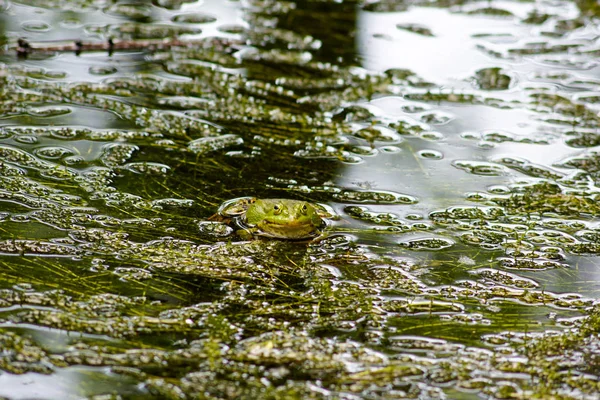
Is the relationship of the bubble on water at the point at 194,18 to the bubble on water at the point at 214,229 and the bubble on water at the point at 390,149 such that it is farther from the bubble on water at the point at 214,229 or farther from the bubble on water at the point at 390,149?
the bubble on water at the point at 214,229

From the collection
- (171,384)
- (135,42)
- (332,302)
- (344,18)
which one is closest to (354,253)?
(332,302)

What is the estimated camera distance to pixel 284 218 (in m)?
3.96

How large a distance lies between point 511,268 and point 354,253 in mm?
787

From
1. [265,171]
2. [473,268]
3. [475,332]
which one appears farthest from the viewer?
[265,171]

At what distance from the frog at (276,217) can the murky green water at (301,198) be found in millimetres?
73

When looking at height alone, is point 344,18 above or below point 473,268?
above

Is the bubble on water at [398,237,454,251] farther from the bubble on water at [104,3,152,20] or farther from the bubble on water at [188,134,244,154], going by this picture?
the bubble on water at [104,3,152,20]

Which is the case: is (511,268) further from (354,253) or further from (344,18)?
(344,18)

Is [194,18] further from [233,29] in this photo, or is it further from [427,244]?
[427,244]

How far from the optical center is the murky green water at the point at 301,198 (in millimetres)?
2934

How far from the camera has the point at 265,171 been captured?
478 cm

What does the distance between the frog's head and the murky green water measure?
8 cm

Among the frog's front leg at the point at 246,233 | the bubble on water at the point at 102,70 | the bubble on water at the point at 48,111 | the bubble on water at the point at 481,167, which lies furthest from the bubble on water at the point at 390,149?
the bubble on water at the point at 102,70

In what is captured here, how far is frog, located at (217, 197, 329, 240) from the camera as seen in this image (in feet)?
13.0
